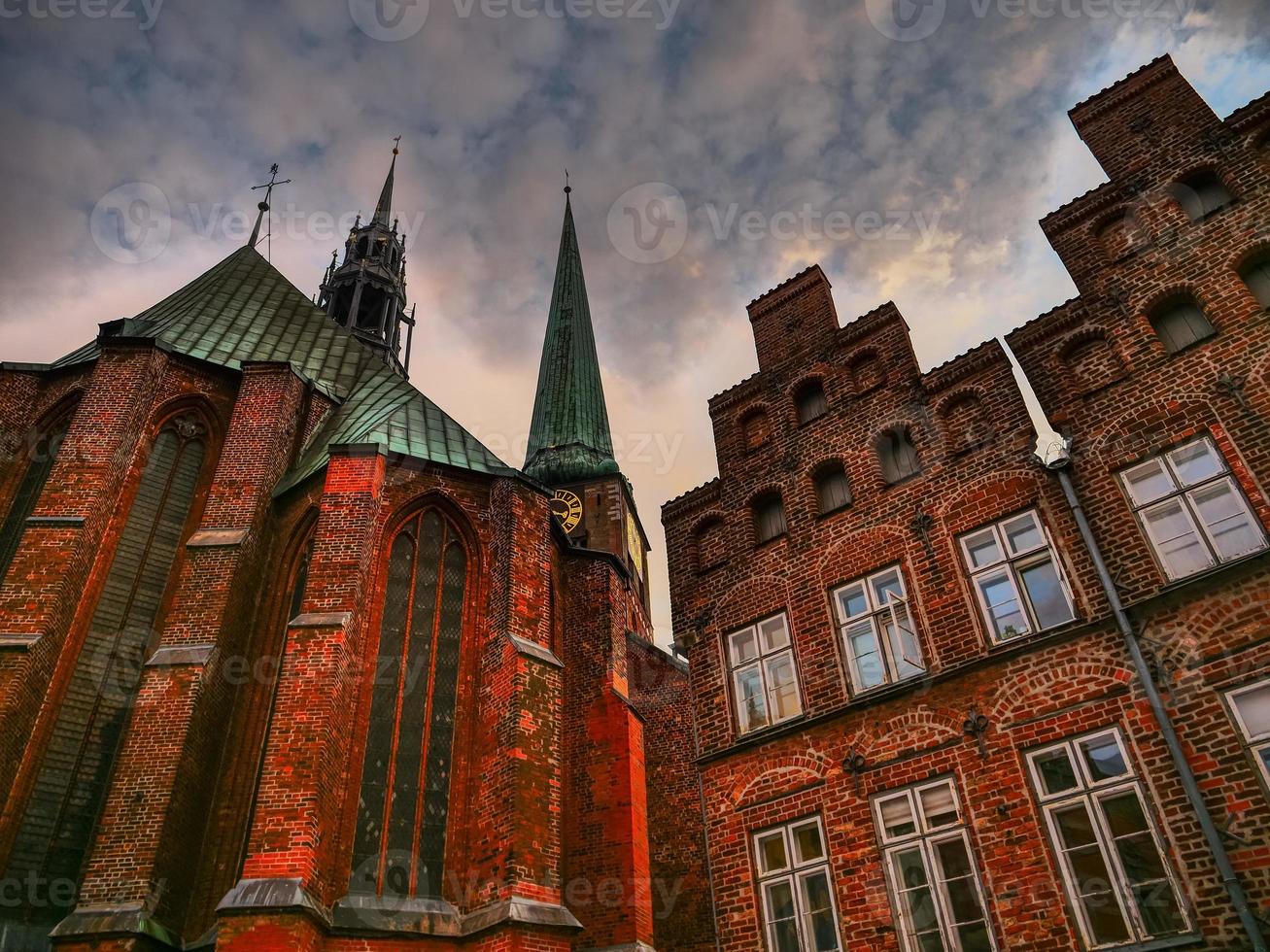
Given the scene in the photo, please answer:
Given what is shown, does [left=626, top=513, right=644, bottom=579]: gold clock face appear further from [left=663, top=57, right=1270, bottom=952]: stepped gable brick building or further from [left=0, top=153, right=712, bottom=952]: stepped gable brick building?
[left=663, top=57, right=1270, bottom=952]: stepped gable brick building

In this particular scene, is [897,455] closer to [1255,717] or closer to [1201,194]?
[1201,194]

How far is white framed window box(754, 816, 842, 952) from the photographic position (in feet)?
28.3

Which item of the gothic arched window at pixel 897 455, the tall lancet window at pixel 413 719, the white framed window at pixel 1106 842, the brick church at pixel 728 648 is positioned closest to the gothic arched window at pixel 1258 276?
the brick church at pixel 728 648

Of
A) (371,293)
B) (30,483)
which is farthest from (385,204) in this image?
(30,483)

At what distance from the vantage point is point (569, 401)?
33219mm

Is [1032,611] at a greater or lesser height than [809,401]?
lesser

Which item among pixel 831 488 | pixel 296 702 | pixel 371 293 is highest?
pixel 371 293

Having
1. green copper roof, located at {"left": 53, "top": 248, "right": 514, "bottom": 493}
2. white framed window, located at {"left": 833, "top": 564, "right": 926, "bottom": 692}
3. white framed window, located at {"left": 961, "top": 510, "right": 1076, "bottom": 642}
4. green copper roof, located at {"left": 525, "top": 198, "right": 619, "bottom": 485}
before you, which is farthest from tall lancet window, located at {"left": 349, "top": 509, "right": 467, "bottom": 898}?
green copper roof, located at {"left": 525, "top": 198, "right": 619, "bottom": 485}

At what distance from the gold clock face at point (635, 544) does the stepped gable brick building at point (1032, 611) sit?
58.1ft

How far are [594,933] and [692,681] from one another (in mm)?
4079

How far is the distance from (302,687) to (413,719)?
1.83 m

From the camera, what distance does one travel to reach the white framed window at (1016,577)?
8.57m

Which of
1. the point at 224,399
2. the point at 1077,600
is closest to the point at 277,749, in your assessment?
the point at 224,399

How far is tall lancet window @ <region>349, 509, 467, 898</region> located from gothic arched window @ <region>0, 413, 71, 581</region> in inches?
235
